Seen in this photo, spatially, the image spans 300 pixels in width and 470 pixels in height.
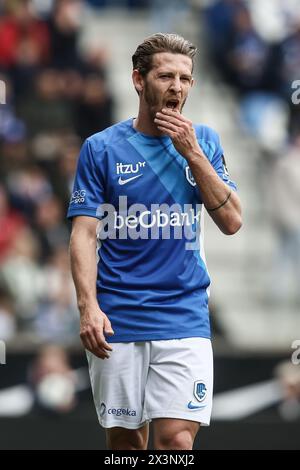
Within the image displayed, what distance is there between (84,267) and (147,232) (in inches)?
14.0

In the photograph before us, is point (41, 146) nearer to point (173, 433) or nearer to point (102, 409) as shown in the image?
point (102, 409)

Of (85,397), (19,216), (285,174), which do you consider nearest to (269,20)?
(285,174)

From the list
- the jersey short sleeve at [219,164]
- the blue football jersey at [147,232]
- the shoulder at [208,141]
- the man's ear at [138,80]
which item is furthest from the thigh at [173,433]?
the man's ear at [138,80]

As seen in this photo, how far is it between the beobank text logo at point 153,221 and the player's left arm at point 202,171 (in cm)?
21

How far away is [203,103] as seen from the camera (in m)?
14.7

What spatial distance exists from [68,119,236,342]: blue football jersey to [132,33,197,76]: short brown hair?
0.37 m

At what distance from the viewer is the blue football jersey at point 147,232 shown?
19.8ft

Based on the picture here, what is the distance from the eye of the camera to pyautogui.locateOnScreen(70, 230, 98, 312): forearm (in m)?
5.87

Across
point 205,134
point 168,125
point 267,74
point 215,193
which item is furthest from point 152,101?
point 267,74

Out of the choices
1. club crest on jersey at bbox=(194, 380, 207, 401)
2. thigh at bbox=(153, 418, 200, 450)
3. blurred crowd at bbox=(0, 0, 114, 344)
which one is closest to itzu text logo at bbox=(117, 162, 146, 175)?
club crest on jersey at bbox=(194, 380, 207, 401)

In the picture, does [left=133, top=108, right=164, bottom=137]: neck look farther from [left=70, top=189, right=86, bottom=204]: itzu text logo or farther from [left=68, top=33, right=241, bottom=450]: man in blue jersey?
[left=70, top=189, right=86, bottom=204]: itzu text logo

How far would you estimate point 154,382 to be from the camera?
5984 mm

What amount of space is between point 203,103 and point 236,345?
12.3 ft
